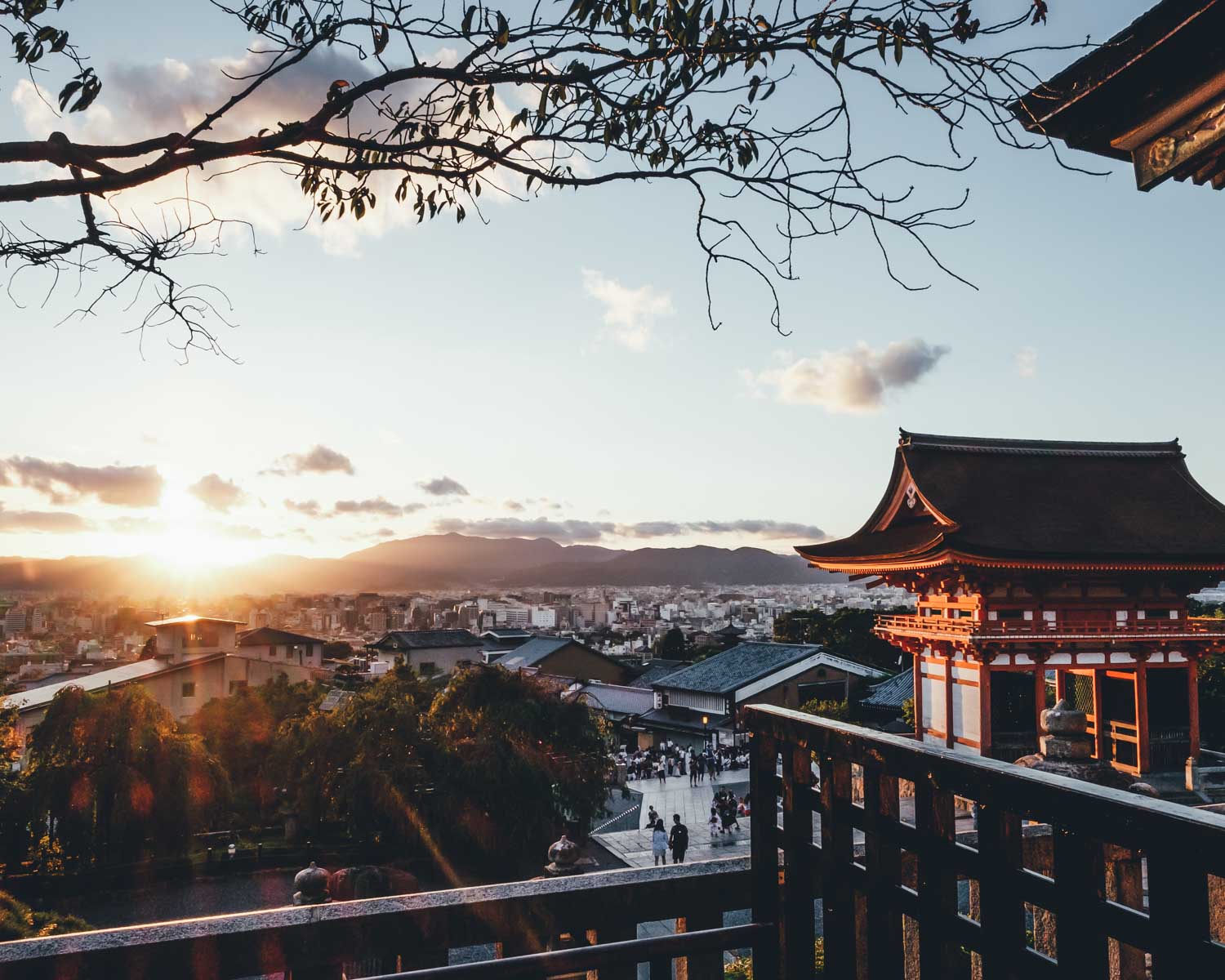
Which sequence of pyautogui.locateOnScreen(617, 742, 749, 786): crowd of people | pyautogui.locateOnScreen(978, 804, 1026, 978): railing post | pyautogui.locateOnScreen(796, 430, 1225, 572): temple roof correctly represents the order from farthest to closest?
pyautogui.locateOnScreen(617, 742, 749, 786): crowd of people → pyautogui.locateOnScreen(796, 430, 1225, 572): temple roof → pyautogui.locateOnScreen(978, 804, 1026, 978): railing post

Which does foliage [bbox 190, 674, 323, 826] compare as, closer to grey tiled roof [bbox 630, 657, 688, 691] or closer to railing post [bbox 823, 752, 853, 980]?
railing post [bbox 823, 752, 853, 980]

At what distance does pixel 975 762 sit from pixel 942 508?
50.5 ft

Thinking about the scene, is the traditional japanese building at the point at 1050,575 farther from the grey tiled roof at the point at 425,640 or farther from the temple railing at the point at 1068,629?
the grey tiled roof at the point at 425,640

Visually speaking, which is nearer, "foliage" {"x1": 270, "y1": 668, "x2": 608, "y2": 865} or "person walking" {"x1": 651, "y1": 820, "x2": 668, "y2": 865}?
"foliage" {"x1": 270, "y1": 668, "x2": 608, "y2": 865}

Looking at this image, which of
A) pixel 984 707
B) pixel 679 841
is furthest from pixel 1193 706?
pixel 679 841

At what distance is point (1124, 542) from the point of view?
1481 cm

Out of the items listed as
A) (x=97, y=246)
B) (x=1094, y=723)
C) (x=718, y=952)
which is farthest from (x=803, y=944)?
(x=1094, y=723)

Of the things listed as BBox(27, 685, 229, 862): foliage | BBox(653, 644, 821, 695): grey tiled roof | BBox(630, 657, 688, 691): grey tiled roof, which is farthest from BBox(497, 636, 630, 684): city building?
BBox(27, 685, 229, 862): foliage

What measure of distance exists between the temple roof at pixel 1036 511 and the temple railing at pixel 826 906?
12858 mm

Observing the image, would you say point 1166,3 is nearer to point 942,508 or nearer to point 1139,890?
point 1139,890

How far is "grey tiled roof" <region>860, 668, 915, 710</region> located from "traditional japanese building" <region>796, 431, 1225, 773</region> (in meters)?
9.02

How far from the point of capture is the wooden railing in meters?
1.03

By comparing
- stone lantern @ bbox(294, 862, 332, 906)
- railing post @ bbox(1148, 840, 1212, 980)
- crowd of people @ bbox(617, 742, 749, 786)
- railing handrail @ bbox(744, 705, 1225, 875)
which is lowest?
crowd of people @ bbox(617, 742, 749, 786)

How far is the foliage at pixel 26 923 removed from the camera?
26.5 feet
